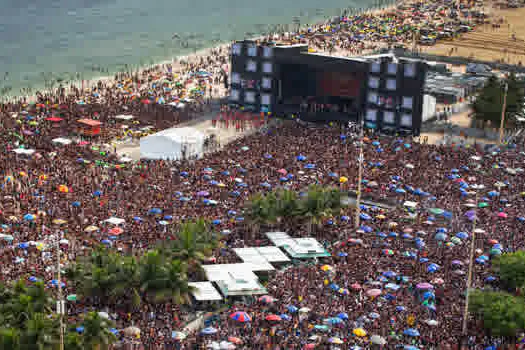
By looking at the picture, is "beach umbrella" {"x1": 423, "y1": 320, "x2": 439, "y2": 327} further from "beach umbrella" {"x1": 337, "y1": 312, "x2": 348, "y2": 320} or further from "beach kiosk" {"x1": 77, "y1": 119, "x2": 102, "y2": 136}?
"beach kiosk" {"x1": 77, "y1": 119, "x2": 102, "y2": 136}

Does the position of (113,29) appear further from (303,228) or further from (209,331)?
(209,331)

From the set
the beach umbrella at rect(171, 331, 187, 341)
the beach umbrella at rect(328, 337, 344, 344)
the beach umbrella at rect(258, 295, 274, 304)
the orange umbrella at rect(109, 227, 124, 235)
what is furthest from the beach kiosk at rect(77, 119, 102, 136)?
the beach umbrella at rect(328, 337, 344, 344)

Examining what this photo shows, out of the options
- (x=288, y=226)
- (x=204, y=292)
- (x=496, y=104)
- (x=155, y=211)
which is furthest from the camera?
(x=496, y=104)

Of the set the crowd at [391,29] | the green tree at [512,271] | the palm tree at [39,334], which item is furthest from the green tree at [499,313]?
the crowd at [391,29]

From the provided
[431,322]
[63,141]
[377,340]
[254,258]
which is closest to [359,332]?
[377,340]

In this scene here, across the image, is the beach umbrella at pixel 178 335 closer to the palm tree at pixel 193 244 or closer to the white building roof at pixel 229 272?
the white building roof at pixel 229 272

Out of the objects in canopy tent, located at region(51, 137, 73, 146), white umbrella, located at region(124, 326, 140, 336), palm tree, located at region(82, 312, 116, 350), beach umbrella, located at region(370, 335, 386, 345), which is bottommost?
beach umbrella, located at region(370, 335, 386, 345)
